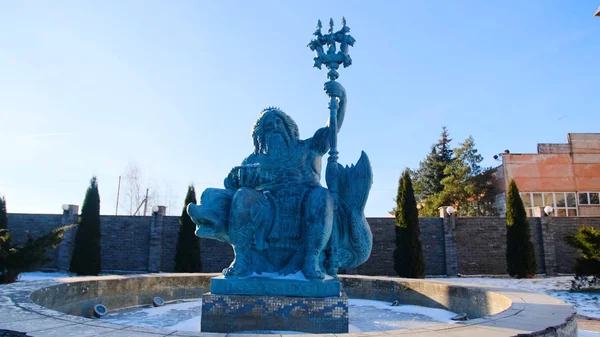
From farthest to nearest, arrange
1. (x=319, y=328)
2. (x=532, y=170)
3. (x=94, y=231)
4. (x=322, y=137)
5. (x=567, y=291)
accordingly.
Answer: (x=532, y=170)
(x=94, y=231)
(x=567, y=291)
(x=322, y=137)
(x=319, y=328)

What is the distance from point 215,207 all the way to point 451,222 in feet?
42.6

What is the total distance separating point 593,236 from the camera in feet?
33.4

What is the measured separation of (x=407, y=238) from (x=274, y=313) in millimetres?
11009

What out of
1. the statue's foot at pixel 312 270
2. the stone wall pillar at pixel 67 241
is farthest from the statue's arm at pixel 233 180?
the stone wall pillar at pixel 67 241

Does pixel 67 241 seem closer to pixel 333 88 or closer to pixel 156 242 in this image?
pixel 156 242

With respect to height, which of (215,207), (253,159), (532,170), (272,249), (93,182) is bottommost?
(272,249)

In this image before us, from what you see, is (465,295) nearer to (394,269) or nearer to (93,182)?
(394,269)

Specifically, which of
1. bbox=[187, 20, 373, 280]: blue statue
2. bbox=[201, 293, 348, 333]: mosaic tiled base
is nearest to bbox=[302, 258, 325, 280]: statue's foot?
bbox=[187, 20, 373, 280]: blue statue

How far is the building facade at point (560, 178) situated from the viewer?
22.1 m

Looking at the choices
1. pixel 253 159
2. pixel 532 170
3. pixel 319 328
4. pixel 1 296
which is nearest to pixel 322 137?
pixel 253 159

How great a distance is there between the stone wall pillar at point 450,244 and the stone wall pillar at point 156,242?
9953mm

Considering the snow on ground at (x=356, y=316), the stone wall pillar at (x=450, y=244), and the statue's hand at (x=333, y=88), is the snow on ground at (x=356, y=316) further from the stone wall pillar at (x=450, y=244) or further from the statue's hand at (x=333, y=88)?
the stone wall pillar at (x=450, y=244)

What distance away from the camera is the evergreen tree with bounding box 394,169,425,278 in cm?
1368

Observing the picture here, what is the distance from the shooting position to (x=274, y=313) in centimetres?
366
